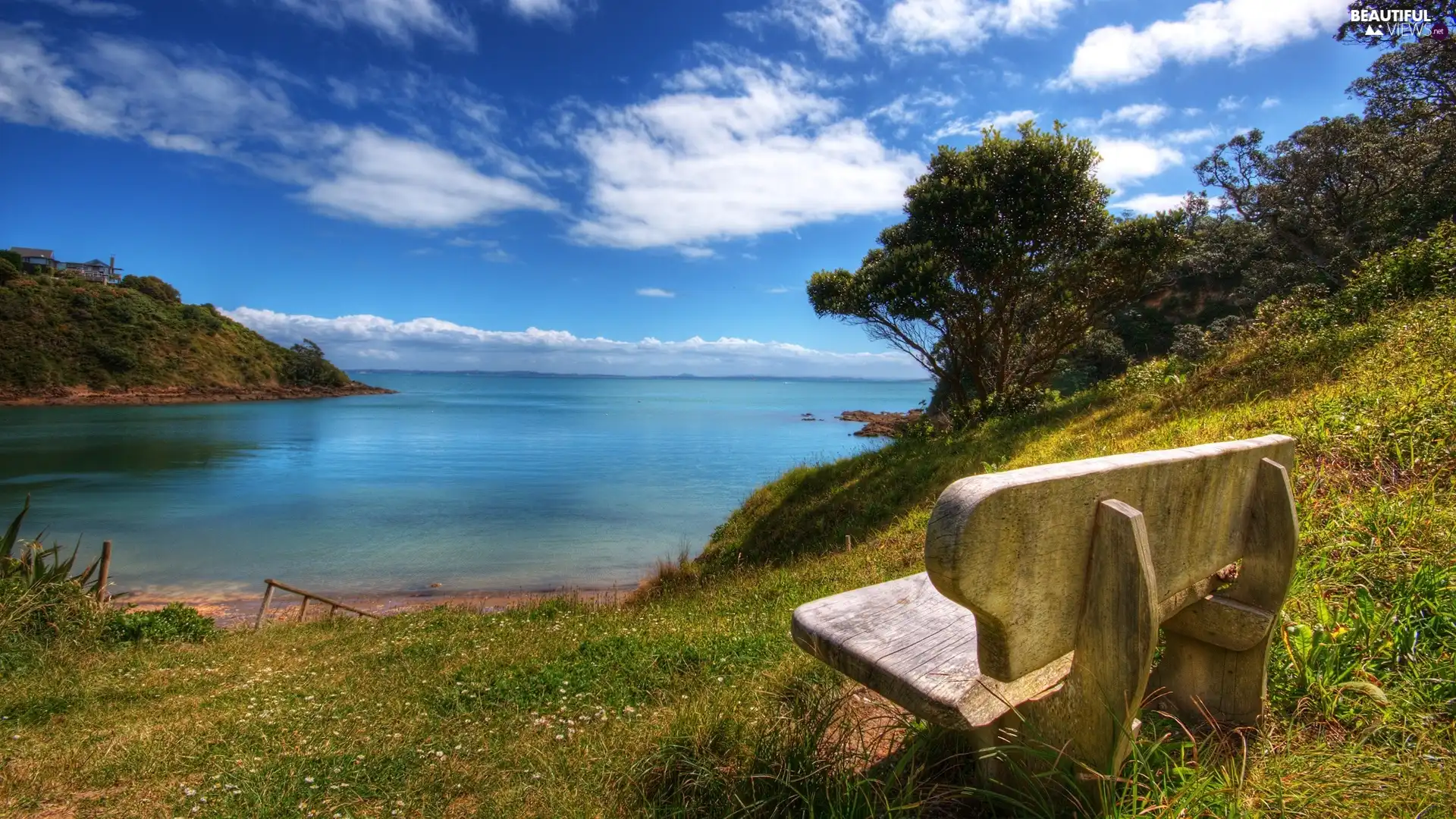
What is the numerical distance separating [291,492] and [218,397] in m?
66.7

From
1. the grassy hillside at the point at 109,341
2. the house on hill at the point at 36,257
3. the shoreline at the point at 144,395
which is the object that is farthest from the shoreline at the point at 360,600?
the house on hill at the point at 36,257

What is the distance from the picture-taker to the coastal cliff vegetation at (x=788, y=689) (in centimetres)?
203

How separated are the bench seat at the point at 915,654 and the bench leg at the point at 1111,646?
144 mm

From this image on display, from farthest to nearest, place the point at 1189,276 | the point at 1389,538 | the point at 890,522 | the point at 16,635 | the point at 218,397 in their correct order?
1. the point at 218,397
2. the point at 1189,276
3. the point at 890,522
4. the point at 16,635
5. the point at 1389,538

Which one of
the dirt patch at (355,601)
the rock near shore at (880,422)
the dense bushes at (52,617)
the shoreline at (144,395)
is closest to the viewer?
the dense bushes at (52,617)

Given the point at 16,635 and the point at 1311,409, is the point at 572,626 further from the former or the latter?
the point at 1311,409

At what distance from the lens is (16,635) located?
6918 millimetres

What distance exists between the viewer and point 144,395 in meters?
68.2

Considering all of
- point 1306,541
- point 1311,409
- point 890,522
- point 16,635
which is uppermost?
point 1311,409

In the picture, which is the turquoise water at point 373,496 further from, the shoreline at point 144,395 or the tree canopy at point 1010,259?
the tree canopy at point 1010,259

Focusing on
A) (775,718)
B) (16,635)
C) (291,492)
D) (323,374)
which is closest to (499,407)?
(323,374)

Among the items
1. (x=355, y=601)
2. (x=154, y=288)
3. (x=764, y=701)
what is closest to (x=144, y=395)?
(x=154, y=288)

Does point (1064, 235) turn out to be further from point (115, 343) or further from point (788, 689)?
point (115, 343)

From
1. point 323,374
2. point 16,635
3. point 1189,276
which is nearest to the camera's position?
point 16,635
